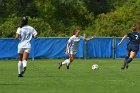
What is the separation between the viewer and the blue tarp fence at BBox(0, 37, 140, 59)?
39.8 metres

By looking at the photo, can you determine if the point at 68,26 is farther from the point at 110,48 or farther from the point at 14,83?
the point at 14,83

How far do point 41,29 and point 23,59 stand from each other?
3434cm

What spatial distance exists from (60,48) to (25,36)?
67.8 feet

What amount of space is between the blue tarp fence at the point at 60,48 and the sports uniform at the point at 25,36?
63.6 feet

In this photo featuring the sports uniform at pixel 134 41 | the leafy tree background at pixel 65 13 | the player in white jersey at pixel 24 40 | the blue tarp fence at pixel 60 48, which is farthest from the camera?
the leafy tree background at pixel 65 13

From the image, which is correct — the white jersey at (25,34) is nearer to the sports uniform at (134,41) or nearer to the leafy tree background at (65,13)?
the sports uniform at (134,41)

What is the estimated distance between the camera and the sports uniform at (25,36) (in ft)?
65.4

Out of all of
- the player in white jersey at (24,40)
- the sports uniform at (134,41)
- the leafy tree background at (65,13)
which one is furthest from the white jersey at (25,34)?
the leafy tree background at (65,13)

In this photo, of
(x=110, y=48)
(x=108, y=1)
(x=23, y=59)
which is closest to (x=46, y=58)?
(x=110, y=48)

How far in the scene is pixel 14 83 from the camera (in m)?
16.9

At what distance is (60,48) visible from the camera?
40688 mm

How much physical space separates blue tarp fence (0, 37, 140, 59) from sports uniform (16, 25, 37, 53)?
763 inches

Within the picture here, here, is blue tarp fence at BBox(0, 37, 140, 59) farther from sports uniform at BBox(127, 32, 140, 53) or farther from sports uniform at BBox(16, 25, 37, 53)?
sports uniform at BBox(16, 25, 37, 53)

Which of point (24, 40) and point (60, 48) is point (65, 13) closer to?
point (60, 48)
